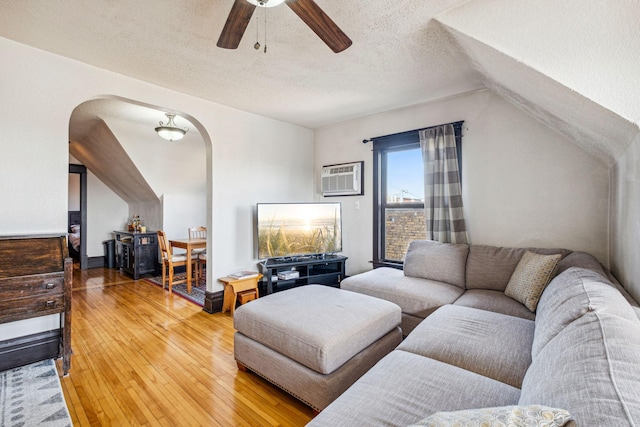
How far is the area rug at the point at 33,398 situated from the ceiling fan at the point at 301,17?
2.35 meters

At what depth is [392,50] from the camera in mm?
2236

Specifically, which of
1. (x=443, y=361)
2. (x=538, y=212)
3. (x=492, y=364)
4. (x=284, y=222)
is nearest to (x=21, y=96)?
(x=284, y=222)

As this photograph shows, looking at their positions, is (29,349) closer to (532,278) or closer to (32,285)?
(32,285)

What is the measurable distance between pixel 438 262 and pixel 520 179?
1117mm

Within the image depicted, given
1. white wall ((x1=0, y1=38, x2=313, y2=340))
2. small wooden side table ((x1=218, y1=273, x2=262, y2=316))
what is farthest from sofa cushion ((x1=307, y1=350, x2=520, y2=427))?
white wall ((x1=0, y1=38, x2=313, y2=340))

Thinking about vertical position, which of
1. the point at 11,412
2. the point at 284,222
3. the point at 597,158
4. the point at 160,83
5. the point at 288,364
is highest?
the point at 160,83

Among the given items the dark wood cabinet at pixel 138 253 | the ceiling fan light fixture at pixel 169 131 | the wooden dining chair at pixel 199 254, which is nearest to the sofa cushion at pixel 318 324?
the wooden dining chair at pixel 199 254

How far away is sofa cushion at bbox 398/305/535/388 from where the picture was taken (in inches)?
53.2

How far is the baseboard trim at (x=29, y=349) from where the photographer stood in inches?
81.5

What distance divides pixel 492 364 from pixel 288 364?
108cm

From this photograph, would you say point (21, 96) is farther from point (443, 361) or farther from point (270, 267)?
point (443, 361)

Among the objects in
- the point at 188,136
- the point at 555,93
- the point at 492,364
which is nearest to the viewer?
the point at 492,364

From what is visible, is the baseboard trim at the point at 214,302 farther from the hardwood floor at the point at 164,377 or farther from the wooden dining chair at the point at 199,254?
the wooden dining chair at the point at 199,254

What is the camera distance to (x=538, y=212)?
2.68m
